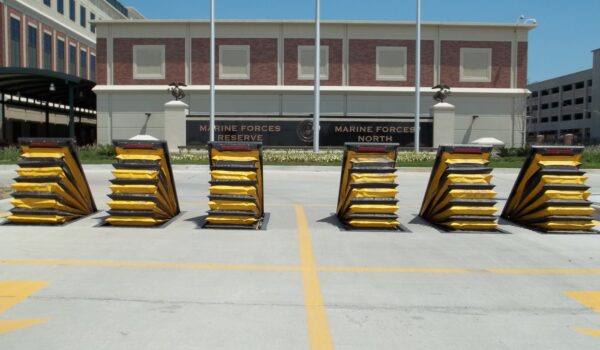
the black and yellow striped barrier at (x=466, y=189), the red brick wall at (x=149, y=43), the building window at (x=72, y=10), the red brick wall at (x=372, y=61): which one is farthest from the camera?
the building window at (x=72, y=10)

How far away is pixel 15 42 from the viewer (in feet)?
164

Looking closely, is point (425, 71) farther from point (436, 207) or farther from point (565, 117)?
point (565, 117)

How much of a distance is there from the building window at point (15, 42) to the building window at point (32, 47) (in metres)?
2.04

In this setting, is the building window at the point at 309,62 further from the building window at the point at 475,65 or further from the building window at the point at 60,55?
the building window at the point at 60,55

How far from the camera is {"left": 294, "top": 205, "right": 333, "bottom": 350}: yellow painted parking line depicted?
433 centimetres

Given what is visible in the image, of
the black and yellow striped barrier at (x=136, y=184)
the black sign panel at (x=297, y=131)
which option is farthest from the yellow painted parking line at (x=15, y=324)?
the black sign panel at (x=297, y=131)

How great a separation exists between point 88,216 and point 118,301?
17.4ft

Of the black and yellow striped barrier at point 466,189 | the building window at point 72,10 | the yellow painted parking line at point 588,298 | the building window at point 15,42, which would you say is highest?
the building window at point 72,10

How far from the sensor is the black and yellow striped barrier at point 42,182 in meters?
8.88

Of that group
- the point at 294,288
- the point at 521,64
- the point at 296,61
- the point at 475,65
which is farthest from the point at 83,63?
the point at 294,288

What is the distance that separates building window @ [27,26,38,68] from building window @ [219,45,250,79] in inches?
979

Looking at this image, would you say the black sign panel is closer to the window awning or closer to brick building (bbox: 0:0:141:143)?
the window awning

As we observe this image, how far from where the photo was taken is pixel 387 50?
128 feet

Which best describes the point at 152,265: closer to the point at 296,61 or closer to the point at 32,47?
the point at 296,61
